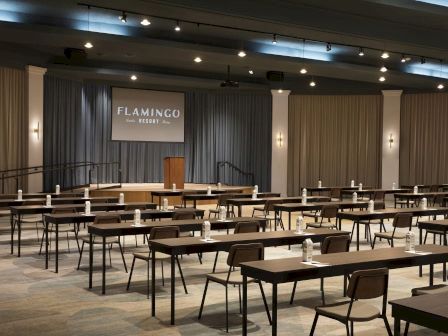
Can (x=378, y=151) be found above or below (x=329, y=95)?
below

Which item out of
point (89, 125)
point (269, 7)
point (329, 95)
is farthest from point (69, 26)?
point (329, 95)

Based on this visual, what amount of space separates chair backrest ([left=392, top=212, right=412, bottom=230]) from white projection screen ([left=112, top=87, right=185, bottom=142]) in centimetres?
1227

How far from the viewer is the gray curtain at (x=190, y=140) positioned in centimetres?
1861

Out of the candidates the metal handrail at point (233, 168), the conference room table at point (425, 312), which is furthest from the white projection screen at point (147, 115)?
the conference room table at point (425, 312)

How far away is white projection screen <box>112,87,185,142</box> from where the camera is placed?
19734 millimetres

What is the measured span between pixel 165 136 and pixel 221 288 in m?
14.0

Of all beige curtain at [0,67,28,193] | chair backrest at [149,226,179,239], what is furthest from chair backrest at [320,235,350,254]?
beige curtain at [0,67,28,193]

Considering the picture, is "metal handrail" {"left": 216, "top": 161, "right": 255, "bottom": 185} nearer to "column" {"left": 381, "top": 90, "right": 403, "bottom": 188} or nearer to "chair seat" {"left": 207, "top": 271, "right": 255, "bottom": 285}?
"column" {"left": 381, "top": 90, "right": 403, "bottom": 188}

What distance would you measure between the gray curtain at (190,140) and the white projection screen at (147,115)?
314 mm

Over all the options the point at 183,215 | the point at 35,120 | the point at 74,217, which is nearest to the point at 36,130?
the point at 35,120

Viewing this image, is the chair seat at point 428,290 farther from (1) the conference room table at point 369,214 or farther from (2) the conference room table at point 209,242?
(1) the conference room table at point 369,214

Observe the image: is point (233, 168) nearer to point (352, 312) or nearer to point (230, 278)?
point (230, 278)

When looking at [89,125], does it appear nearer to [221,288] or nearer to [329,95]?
[329,95]

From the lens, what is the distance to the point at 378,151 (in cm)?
2125
